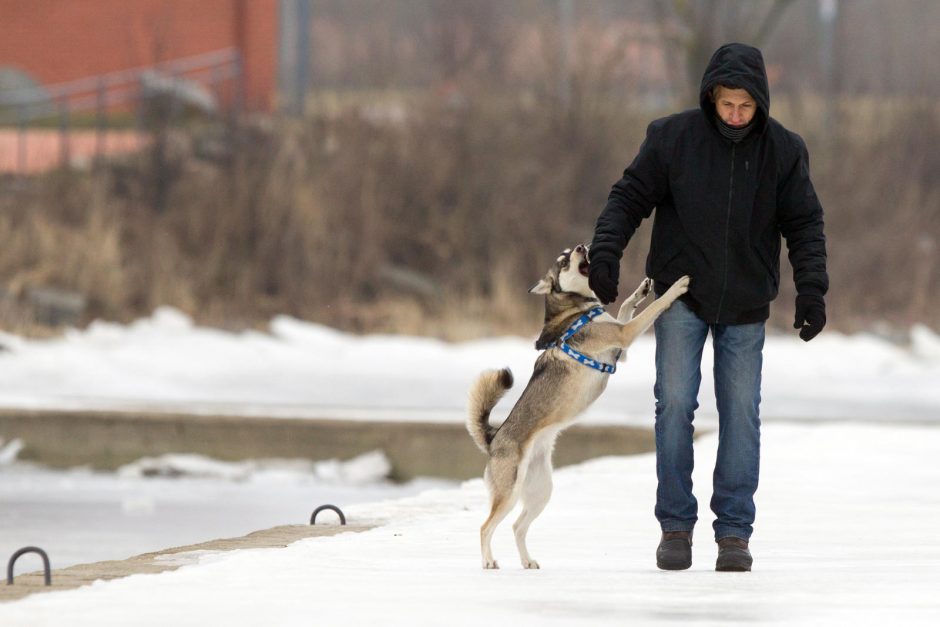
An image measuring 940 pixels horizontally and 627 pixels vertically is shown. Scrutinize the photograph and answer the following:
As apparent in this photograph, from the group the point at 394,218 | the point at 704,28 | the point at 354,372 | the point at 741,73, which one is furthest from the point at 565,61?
the point at 741,73

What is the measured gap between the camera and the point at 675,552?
259 inches

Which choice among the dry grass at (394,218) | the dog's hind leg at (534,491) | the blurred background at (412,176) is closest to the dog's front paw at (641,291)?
the dog's hind leg at (534,491)

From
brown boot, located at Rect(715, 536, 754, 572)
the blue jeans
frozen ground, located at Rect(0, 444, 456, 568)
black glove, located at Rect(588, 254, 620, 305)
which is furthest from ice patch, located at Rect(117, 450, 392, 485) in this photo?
black glove, located at Rect(588, 254, 620, 305)

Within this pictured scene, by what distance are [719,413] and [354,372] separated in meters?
11.0

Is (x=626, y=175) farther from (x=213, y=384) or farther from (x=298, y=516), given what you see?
(x=213, y=384)

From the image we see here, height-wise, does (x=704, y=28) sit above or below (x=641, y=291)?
above

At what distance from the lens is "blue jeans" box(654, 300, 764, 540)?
657 centimetres

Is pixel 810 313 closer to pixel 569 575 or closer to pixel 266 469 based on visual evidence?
pixel 569 575

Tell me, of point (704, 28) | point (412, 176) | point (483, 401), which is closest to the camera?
point (483, 401)

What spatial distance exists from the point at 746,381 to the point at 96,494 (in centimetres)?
682

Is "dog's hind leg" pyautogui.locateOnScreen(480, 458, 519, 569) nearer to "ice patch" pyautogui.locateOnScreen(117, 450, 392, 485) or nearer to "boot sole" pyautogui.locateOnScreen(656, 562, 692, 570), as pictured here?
"boot sole" pyautogui.locateOnScreen(656, 562, 692, 570)

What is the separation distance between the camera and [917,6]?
38.5 metres

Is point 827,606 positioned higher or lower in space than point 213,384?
lower

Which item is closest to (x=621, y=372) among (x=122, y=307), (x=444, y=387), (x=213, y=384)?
(x=444, y=387)
